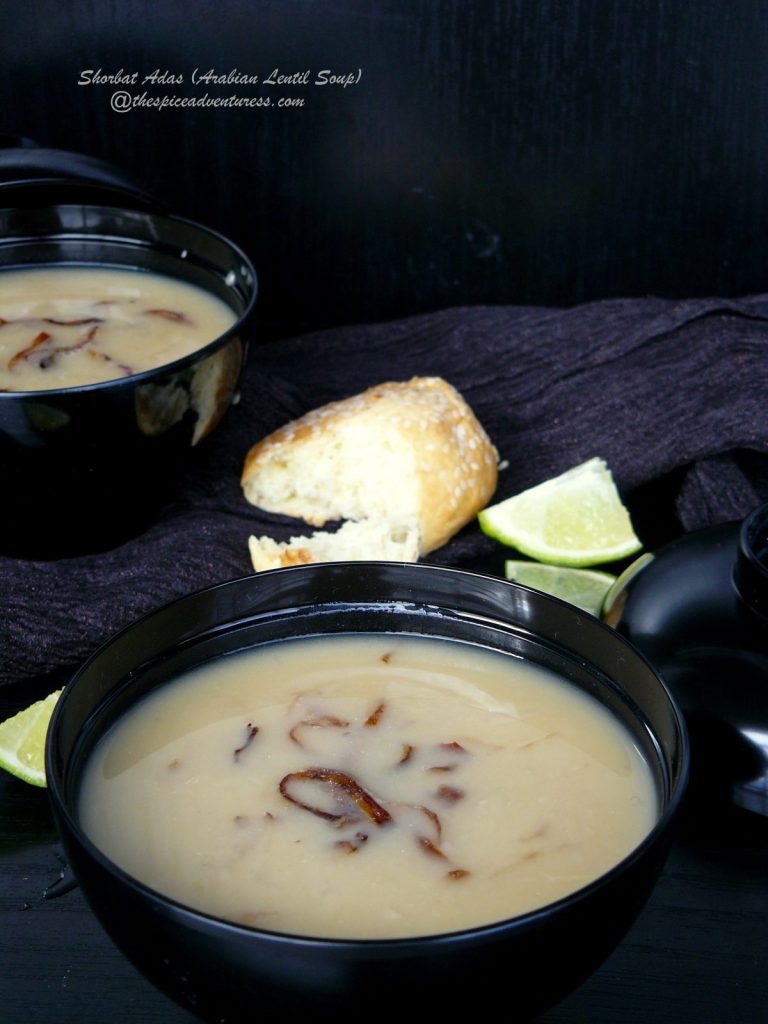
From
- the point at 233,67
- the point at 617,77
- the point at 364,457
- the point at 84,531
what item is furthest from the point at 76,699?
the point at 617,77

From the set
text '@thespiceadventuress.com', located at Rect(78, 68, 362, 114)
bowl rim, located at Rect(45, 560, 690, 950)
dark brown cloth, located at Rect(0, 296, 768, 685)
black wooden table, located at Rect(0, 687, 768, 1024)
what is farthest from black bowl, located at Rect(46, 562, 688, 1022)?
text '@thespiceadventuress.com', located at Rect(78, 68, 362, 114)

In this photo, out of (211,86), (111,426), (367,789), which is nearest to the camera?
(367,789)

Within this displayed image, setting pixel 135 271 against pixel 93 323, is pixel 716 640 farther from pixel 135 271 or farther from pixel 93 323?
pixel 135 271

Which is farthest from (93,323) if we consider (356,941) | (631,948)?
(356,941)

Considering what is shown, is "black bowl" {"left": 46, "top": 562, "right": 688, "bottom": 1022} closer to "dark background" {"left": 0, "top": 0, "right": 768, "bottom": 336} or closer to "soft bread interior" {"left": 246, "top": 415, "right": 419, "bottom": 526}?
"soft bread interior" {"left": 246, "top": 415, "right": 419, "bottom": 526}

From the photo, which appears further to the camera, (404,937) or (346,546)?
(346,546)

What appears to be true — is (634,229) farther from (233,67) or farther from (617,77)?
(233,67)

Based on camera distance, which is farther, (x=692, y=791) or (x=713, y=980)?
(x=692, y=791)
